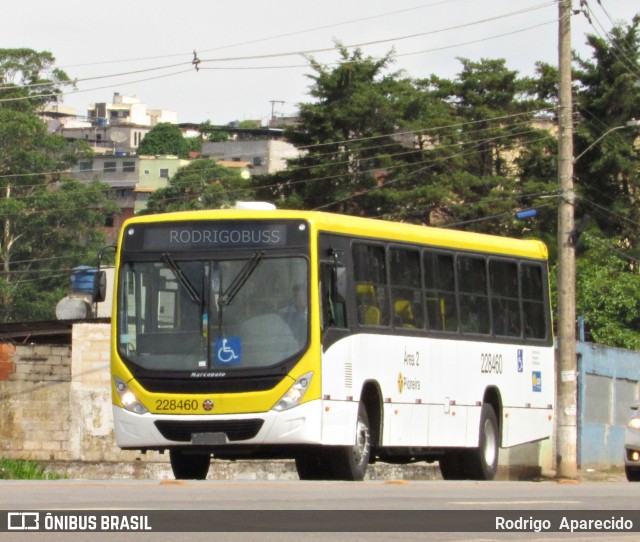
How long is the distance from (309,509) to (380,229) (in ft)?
27.5

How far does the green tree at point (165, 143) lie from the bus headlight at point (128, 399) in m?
133

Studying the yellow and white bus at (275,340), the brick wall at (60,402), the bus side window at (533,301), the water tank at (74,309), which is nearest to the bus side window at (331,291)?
the yellow and white bus at (275,340)

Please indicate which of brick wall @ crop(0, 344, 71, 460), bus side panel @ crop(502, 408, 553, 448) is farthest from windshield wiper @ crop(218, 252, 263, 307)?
brick wall @ crop(0, 344, 71, 460)

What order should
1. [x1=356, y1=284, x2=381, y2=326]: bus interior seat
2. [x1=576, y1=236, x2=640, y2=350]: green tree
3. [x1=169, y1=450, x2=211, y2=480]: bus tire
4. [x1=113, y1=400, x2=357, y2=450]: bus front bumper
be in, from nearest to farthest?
[x1=113, y1=400, x2=357, y2=450]: bus front bumper < [x1=356, y1=284, x2=381, y2=326]: bus interior seat < [x1=169, y1=450, x2=211, y2=480]: bus tire < [x1=576, y1=236, x2=640, y2=350]: green tree

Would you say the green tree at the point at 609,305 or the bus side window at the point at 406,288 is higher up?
the green tree at the point at 609,305

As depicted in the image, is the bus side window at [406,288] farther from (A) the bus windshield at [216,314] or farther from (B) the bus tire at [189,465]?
A: (B) the bus tire at [189,465]

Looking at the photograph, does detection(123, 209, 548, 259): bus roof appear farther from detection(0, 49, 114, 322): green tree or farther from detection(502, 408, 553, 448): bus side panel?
detection(0, 49, 114, 322): green tree

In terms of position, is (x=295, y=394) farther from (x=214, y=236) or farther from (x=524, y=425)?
(x=524, y=425)

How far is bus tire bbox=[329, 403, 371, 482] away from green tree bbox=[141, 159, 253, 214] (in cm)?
6777

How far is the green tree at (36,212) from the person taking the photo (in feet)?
281

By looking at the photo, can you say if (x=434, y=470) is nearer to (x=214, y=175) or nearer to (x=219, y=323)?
(x=219, y=323)

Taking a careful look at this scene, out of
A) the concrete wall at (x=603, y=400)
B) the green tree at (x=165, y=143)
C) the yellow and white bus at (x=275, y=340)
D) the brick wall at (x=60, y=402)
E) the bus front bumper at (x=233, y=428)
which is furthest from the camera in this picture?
the green tree at (x=165, y=143)

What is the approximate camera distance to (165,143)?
502ft

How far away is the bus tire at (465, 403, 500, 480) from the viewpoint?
72.7ft
